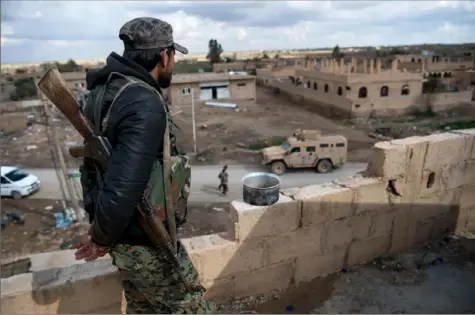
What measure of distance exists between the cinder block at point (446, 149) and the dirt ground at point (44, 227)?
308 inches

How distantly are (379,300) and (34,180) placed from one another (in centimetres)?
1457

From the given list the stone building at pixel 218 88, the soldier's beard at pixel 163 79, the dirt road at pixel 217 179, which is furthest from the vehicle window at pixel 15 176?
the stone building at pixel 218 88

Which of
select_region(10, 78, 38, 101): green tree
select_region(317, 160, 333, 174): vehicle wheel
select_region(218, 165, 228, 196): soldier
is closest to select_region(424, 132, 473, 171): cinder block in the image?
select_region(218, 165, 228, 196): soldier

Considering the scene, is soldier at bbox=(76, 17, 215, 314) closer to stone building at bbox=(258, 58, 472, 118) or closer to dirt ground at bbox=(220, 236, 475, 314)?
dirt ground at bbox=(220, 236, 475, 314)

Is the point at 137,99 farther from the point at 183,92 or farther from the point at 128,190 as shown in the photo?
the point at 183,92

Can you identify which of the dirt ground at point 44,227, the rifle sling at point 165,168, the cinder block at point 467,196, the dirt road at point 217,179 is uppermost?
the rifle sling at point 165,168

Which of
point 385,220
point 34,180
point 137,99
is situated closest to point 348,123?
point 34,180

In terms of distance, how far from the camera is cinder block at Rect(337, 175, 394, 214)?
14.0ft

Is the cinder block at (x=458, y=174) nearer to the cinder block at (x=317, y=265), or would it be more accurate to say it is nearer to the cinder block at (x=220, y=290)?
the cinder block at (x=317, y=265)

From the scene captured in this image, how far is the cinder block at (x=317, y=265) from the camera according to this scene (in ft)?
13.9

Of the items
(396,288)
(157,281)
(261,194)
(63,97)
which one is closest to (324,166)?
(396,288)

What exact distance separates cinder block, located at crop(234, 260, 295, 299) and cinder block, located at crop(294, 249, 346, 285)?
4.0 inches

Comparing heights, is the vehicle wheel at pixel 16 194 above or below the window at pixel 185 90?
below

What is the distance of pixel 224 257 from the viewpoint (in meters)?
3.81
